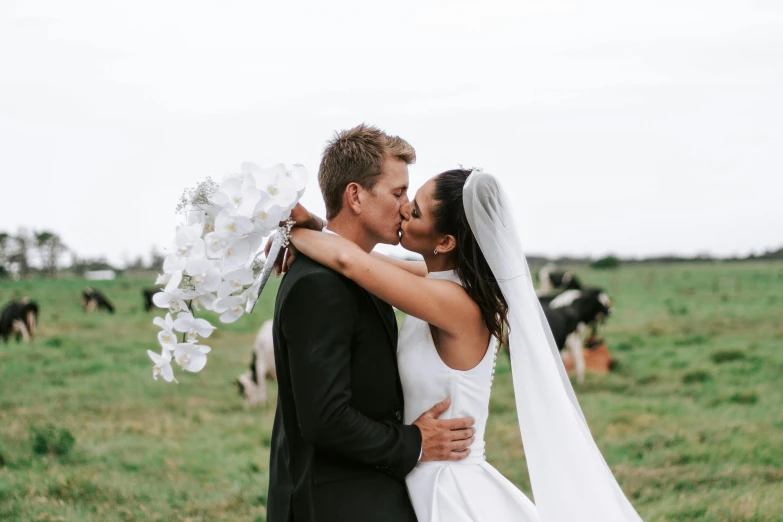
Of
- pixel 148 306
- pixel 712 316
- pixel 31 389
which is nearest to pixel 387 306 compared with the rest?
pixel 31 389

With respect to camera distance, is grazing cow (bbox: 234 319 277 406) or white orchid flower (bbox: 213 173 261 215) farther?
grazing cow (bbox: 234 319 277 406)

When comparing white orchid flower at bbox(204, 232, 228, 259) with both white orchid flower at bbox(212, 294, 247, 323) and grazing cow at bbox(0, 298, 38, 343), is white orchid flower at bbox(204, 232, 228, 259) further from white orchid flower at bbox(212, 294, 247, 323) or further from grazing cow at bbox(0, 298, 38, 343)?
grazing cow at bbox(0, 298, 38, 343)

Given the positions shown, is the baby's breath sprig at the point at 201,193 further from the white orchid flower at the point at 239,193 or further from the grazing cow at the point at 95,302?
the grazing cow at the point at 95,302

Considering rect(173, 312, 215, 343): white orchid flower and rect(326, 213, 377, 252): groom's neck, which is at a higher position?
rect(326, 213, 377, 252): groom's neck

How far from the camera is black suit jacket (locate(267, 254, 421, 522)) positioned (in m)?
2.65

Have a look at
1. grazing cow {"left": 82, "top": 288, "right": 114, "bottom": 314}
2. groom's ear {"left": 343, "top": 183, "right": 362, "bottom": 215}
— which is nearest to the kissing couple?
groom's ear {"left": 343, "top": 183, "right": 362, "bottom": 215}

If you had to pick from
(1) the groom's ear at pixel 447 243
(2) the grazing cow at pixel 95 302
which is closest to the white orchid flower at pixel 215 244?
(1) the groom's ear at pixel 447 243

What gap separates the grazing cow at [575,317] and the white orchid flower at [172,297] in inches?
434

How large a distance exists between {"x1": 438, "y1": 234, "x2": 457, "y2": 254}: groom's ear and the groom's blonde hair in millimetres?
352

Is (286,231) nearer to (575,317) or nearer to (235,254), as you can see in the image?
(235,254)

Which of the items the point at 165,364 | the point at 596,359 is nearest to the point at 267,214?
the point at 165,364

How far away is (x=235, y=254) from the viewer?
2.84m

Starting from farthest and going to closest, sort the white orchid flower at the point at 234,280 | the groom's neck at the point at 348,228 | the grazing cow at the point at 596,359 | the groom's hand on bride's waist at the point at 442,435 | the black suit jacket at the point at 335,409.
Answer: the grazing cow at the point at 596,359
the groom's neck at the point at 348,228
the groom's hand on bride's waist at the point at 442,435
the white orchid flower at the point at 234,280
the black suit jacket at the point at 335,409

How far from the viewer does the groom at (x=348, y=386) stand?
2.67 meters
